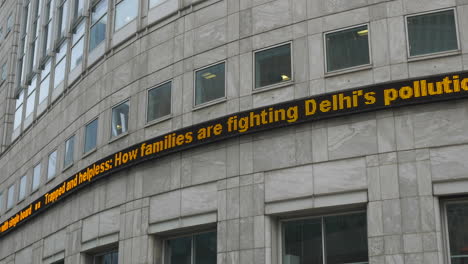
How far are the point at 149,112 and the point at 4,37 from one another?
95.4ft

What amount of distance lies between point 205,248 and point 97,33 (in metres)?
13.8

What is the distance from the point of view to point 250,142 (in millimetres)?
25109

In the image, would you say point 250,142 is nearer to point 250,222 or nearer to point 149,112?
point 250,222

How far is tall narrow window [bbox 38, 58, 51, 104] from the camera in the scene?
41.7 metres

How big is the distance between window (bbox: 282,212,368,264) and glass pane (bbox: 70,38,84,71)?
671 inches

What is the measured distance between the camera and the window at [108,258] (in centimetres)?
3005

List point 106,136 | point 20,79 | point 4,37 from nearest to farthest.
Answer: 1. point 106,136
2. point 20,79
3. point 4,37

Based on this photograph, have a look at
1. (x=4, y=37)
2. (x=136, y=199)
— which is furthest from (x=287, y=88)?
(x=4, y=37)

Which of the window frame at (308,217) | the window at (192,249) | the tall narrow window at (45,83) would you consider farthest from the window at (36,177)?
the window frame at (308,217)

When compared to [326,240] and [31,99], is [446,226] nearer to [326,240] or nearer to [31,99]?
[326,240]

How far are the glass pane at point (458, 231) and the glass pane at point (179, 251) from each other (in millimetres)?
9873

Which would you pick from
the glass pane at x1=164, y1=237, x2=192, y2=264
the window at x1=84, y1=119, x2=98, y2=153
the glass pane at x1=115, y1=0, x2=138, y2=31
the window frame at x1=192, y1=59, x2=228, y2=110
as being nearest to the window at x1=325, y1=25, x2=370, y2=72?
the window frame at x1=192, y1=59, x2=228, y2=110

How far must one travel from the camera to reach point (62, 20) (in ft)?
137

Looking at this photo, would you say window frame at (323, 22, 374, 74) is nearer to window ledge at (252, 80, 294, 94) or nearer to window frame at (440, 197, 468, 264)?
window ledge at (252, 80, 294, 94)
